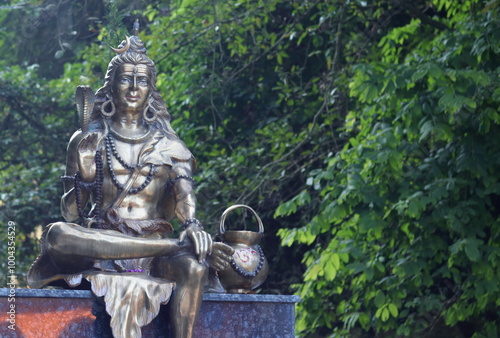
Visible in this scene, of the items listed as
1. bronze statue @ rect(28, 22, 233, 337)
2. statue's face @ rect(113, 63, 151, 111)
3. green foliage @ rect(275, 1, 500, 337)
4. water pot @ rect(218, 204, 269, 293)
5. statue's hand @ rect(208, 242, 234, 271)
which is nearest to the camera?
bronze statue @ rect(28, 22, 233, 337)

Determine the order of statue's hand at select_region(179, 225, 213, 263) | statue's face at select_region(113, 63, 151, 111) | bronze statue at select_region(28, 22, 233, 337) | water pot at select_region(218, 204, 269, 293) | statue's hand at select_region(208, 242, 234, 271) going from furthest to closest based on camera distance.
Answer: statue's face at select_region(113, 63, 151, 111), water pot at select_region(218, 204, 269, 293), statue's hand at select_region(208, 242, 234, 271), statue's hand at select_region(179, 225, 213, 263), bronze statue at select_region(28, 22, 233, 337)

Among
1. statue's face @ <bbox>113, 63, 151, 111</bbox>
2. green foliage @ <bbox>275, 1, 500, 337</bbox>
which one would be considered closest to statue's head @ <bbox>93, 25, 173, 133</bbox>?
statue's face @ <bbox>113, 63, 151, 111</bbox>

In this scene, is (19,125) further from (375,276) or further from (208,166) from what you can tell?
(375,276)

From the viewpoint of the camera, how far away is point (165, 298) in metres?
6.14

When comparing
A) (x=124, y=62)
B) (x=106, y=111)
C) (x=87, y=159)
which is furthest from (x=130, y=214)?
(x=124, y=62)

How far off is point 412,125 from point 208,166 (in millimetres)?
3234

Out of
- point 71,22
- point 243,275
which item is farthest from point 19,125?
point 243,275

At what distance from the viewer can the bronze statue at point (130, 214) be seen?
6051mm

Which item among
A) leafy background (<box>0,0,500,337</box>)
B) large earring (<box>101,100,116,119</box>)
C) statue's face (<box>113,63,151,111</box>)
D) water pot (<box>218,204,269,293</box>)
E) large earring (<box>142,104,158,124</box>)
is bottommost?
leafy background (<box>0,0,500,337</box>)

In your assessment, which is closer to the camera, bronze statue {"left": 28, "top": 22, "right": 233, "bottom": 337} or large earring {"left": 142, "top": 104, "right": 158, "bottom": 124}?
bronze statue {"left": 28, "top": 22, "right": 233, "bottom": 337}

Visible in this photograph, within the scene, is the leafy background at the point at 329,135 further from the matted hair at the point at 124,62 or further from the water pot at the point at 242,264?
the water pot at the point at 242,264

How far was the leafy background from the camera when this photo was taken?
8.80 metres

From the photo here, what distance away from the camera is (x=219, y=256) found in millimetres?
6402

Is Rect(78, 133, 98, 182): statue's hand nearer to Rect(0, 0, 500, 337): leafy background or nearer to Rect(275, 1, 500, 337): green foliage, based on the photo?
Rect(0, 0, 500, 337): leafy background
